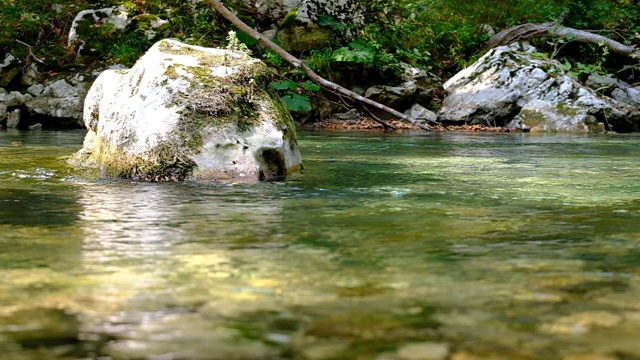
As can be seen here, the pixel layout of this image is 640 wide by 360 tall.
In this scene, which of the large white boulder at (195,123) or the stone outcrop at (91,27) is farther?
the stone outcrop at (91,27)

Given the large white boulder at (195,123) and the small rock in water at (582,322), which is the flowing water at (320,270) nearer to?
the small rock in water at (582,322)

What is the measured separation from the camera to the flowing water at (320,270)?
6.12ft

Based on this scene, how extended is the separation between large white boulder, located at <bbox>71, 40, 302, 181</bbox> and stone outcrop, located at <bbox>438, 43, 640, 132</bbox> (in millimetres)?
8976

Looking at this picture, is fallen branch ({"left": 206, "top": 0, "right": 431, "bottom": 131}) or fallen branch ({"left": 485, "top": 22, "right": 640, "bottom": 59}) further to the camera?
fallen branch ({"left": 485, "top": 22, "right": 640, "bottom": 59})

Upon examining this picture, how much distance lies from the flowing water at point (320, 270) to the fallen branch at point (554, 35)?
1233cm

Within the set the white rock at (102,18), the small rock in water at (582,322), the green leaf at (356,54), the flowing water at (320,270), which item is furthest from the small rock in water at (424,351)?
the white rock at (102,18)

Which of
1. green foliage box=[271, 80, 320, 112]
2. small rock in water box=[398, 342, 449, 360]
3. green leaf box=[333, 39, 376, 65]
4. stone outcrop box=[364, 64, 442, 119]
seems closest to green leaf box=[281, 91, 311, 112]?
green foliage box=[271, 80, 320, 112]

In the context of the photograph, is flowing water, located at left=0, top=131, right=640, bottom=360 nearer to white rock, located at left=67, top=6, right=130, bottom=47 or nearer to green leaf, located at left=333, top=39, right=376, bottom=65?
green leaf, located at left=333, top=39, right=376, bottom=65

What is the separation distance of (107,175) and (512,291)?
170 inches

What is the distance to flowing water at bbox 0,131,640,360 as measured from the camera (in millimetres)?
1864

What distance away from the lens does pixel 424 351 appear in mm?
1784

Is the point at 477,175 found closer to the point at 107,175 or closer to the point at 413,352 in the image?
the point at 107,175

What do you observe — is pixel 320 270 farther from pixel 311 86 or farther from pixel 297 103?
pixel 311 86

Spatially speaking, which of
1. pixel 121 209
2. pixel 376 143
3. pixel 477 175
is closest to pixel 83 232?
pixel 121 209
